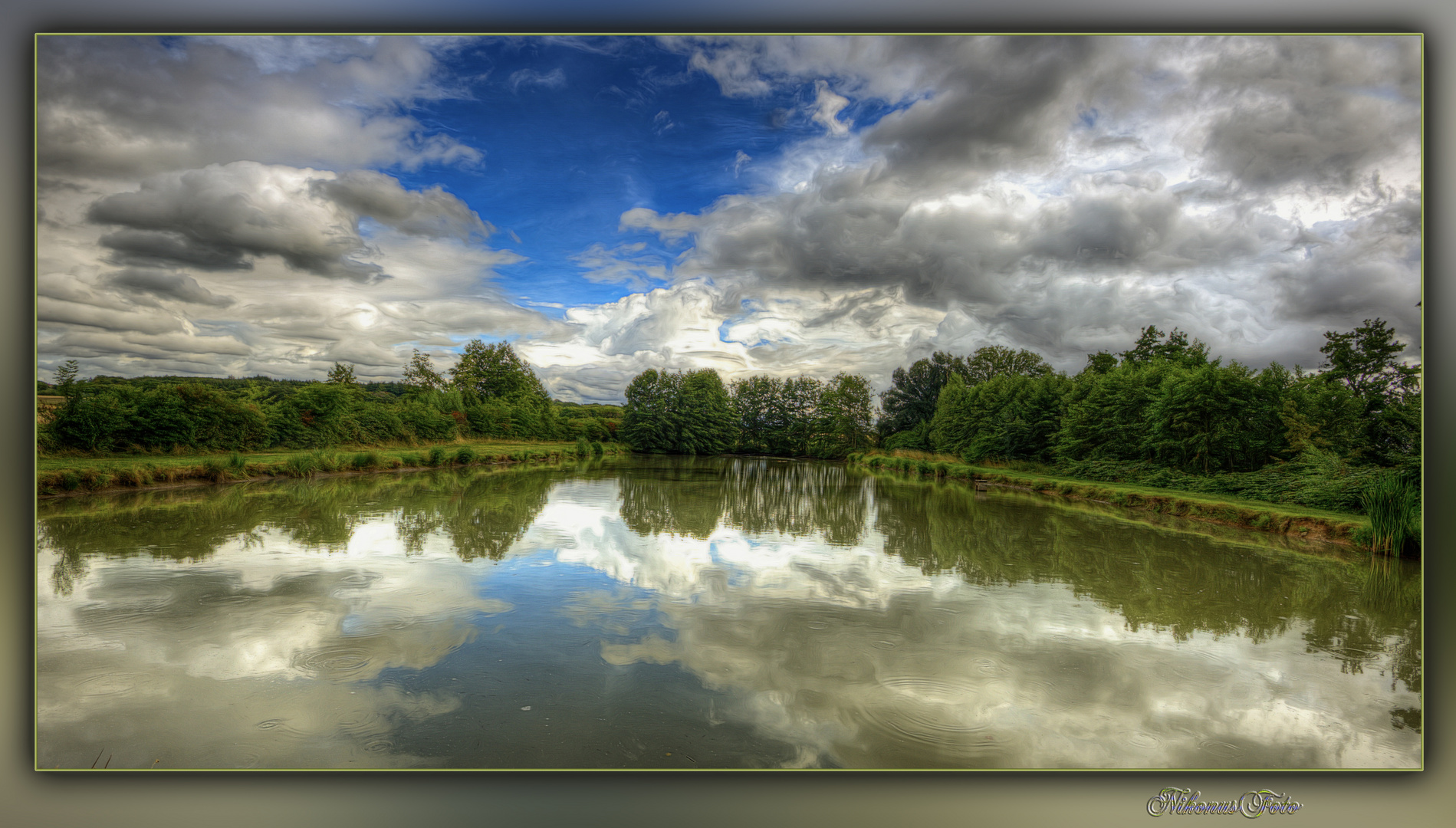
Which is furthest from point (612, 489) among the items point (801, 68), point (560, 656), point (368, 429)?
point (801, 68)

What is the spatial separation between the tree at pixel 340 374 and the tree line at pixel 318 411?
0.02 meters

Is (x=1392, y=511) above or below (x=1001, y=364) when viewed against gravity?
below

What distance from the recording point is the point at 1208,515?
902 centimetres

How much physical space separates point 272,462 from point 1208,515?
653 inches

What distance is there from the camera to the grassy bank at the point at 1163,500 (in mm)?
6133

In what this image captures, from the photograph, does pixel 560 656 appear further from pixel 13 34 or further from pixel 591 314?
pixel 13 34

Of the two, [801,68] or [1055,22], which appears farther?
[801,68]

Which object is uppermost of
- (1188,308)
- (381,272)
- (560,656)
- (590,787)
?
(381,272)

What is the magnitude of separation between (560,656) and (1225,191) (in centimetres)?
602

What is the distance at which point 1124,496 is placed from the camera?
1148cm

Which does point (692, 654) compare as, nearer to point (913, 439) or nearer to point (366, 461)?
point (366, 461)

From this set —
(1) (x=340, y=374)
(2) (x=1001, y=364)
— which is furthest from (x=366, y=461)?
(2) (x=1001, y=364)

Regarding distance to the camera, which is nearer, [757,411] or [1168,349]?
[1168,349]

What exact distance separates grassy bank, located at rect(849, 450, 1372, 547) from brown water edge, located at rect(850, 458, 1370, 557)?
0.01 metres
